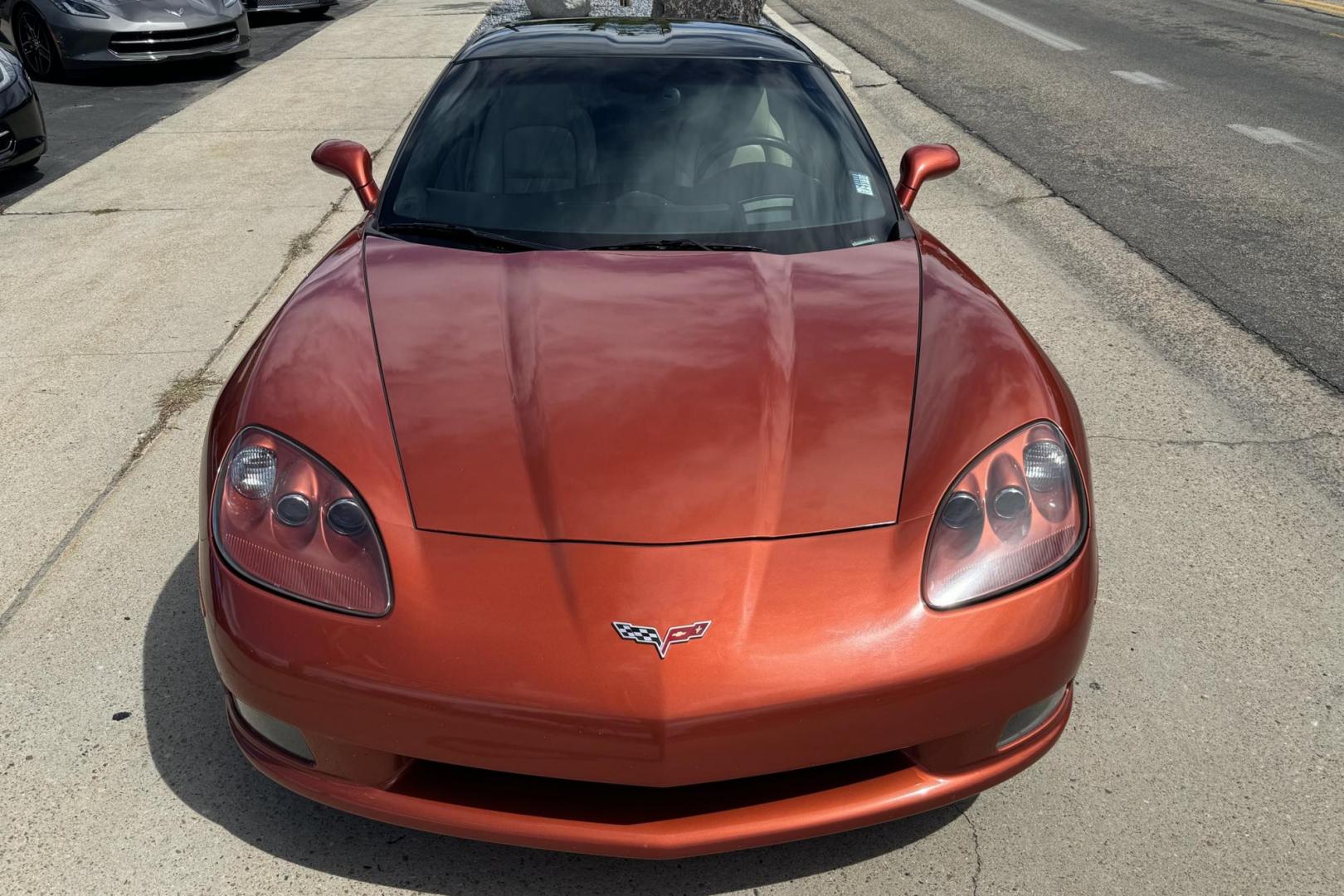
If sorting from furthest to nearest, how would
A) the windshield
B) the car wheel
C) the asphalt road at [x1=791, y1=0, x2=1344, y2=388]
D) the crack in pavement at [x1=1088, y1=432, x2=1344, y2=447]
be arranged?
1. the car wheel
2. the asphalt road at [x1=791, y1=0, x2=1344, y2=388]
3. the crack in pavement at [x1=1088, y1=432, x2=1344, y2=447]
4. the windshield

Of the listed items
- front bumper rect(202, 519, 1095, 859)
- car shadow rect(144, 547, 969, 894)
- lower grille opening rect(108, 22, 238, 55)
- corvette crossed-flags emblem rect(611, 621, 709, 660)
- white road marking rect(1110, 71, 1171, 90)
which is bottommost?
white road marking rect(1110, 71, 1171, 90)

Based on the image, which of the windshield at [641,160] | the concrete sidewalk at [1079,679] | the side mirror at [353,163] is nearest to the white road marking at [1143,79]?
the concrete sidewalk at [1079,679]

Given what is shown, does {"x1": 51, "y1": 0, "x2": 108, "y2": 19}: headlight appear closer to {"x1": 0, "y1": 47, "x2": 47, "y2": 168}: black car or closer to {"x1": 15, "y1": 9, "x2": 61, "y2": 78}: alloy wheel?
{"x1": 15, "y1": 9, "x2": 61, "y2": 78}: alloy wheel

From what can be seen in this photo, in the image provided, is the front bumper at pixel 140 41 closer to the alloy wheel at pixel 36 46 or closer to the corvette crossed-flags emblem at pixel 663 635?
the alloy wheel at pixel 36 46

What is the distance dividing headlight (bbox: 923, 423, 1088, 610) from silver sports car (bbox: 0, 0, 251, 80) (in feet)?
34.2

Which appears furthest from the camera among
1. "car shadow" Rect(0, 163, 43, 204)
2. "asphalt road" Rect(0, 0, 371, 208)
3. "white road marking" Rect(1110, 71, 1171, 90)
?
"white road marking" Rect(1110, 71, 1171, 90)

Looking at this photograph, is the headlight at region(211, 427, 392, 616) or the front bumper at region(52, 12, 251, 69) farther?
the front bumper at region(52, 12, 251, 69)

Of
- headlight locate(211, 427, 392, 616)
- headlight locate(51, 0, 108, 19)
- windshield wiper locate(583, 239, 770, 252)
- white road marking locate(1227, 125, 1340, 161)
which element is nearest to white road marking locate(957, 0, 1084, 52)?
white road marking locate(1227, 125, 1340, 161)

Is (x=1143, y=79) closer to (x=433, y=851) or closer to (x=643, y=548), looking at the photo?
(x=643, y=548)

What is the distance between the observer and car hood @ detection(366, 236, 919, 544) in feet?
7.45

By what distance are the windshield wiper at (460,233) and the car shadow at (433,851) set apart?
1.34 meters

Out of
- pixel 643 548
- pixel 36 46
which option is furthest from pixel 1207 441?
pixel 36 46

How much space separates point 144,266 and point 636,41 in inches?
138

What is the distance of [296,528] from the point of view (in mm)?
2289
